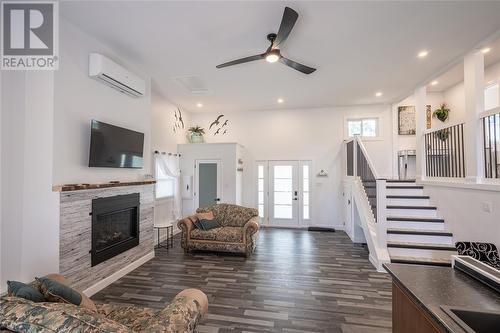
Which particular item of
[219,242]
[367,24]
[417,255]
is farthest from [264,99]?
[417,255]

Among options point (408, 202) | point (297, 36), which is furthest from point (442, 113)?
point (297, 36)

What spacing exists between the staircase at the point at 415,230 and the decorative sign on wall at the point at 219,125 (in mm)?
4677

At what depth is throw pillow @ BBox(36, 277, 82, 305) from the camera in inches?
58.6

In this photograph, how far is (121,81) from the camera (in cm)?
342

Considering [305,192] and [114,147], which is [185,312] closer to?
[114,147]

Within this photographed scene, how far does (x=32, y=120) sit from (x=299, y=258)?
4363 millimetres

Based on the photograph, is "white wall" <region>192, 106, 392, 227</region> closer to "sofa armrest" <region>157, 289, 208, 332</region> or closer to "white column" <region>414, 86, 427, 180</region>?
"white column" <region>414, 86, 427, 180</region>

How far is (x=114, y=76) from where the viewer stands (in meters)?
3.28

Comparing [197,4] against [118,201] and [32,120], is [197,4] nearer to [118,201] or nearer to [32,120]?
[32,120]

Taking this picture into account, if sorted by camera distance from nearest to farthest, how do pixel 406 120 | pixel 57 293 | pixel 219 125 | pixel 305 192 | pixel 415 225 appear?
pixel 57 293 → pixel 415 225 → pixel 406 120 → pixel 305 192 → pixel 219 125

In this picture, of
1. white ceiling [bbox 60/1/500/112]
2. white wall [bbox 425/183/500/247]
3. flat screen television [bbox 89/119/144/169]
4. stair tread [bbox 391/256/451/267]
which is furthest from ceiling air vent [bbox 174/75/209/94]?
white wall [bbox 425/183/500/247]

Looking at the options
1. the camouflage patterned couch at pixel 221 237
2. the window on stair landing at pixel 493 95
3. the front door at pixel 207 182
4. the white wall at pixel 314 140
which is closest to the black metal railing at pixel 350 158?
the white wall at pixel 314 140

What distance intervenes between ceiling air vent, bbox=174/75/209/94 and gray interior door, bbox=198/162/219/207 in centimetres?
200

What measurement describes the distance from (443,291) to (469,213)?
10.4ft
